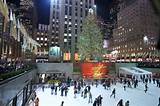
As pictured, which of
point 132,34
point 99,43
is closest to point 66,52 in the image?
point 132,34

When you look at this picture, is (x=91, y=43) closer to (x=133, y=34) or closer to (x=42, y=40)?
(x=133, y=34)

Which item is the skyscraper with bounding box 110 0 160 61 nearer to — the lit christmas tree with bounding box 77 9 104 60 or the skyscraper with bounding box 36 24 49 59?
the lit christmas tree with bounding box 77 9 104 60

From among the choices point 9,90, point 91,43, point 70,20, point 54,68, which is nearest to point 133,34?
point 70,20

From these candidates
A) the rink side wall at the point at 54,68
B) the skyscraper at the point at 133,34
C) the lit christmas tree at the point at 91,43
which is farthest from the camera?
the skyscraper at the point at 133,34

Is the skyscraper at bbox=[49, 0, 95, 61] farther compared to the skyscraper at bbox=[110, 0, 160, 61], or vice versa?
the skyscraper at bbox=[49, 0, 95, 61]

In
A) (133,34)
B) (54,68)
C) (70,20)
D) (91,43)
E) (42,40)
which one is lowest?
(54,68)

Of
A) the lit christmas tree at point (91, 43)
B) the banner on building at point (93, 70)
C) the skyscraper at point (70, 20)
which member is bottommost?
the banner on building at point (93, 70)

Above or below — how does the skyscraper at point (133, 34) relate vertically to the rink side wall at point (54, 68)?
above

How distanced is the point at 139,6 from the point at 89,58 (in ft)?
161

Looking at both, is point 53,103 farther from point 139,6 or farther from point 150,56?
point 139,6

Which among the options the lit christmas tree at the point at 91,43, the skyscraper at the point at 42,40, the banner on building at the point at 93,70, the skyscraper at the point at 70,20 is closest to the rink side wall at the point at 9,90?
the banner on building at the point at 93,70

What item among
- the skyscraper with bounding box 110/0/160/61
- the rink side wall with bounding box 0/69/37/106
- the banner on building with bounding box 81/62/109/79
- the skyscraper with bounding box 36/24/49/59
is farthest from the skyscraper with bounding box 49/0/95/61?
the rink side wall with bounding box 0/69/37/106

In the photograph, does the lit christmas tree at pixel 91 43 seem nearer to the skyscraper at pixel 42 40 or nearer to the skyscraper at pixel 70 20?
the skyscraper at pixel 70 20

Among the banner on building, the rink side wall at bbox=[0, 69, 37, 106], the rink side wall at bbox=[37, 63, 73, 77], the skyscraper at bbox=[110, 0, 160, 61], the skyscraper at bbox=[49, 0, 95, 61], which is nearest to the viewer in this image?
the rink side wall at bbox=[0, 69, 37, 106]
